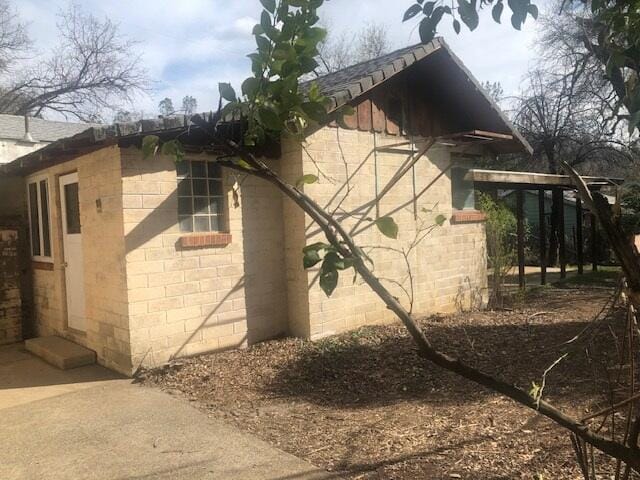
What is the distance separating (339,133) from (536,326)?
414 cm

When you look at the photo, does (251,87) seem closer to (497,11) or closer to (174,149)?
(174,149)

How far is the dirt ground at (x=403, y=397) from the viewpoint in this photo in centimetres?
391

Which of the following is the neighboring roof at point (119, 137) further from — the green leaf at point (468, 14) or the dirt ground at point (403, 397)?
the green leaf at point (468, 14)

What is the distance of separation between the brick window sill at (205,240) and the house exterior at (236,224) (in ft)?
0.05

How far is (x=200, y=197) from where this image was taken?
714 centimetres

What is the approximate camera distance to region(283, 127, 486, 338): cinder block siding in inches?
303

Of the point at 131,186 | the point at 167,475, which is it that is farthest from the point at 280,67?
the point at 131,186

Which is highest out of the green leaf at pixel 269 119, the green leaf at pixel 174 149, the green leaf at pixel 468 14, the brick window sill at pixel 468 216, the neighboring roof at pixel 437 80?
the neighboring roof at pixel 437 80

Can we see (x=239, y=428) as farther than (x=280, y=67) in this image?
Yes

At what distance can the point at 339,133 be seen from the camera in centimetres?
809

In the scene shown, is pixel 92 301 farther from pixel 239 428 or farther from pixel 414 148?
pixel 414 148

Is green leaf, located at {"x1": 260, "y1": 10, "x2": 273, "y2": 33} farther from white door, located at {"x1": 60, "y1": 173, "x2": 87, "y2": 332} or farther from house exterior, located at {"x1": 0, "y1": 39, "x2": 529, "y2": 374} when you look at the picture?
white door, located at {"x1": 60, "y1": 173, "x2": 87, "y2": 332}

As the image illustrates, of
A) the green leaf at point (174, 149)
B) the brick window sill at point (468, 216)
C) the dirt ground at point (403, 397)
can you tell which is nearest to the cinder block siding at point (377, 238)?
the brick window sill at point (468, 216)

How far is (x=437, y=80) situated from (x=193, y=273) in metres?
5.56
